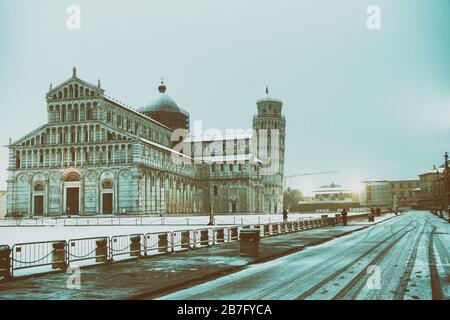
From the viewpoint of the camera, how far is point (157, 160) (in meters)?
86.5

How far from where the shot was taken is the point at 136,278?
1416cm

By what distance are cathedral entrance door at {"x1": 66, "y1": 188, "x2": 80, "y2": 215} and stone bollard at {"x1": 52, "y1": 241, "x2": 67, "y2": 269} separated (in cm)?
6640

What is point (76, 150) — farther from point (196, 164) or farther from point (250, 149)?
point (250, 149)

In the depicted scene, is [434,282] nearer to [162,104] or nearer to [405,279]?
[405,279]

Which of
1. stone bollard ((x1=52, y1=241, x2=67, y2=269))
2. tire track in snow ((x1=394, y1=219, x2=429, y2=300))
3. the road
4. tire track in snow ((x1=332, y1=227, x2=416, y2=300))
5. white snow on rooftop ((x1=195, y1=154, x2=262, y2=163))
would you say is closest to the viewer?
tire track in snow ((x1=332, y1=227, x2=416, y2=300))

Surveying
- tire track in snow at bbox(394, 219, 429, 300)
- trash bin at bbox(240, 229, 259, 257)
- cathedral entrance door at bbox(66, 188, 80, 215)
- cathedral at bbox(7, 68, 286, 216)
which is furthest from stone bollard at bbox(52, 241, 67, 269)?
cathedral entrance door at bbox(66, 188, 80, 215)

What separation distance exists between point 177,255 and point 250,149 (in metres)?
101

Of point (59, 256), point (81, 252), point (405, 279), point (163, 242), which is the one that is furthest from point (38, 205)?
point (405, 279)

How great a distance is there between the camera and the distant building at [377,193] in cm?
17600

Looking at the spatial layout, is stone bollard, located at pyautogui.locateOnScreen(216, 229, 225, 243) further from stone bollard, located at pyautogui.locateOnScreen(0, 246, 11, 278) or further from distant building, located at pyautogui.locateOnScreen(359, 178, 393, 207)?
distant building, located at pyautogui.locateOnScreen(359, 178, 393, 207)

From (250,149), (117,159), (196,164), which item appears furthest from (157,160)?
(250,149)

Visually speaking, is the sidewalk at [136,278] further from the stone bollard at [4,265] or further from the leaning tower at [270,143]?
the leaning tower at [270,143]

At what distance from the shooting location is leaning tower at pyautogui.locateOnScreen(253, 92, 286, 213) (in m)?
129

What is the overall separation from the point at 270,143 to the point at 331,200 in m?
44.7
